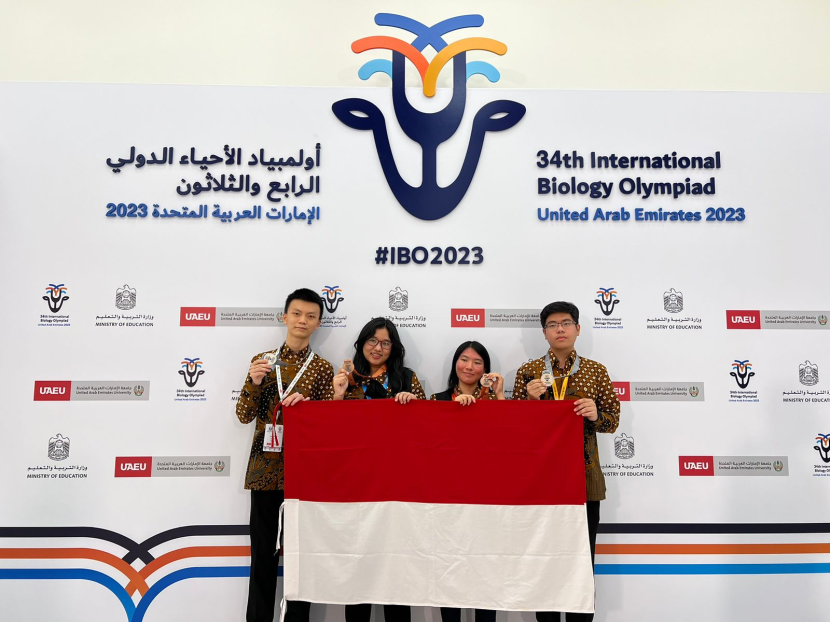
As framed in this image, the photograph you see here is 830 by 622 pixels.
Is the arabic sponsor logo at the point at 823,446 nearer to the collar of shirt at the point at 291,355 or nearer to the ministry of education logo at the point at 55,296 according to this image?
the collar of shirt at the point at 291,355

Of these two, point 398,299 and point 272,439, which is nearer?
point 272,439

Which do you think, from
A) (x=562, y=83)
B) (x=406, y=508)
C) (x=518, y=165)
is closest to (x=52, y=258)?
(x=406, y=508)

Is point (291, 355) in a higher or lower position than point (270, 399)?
higher

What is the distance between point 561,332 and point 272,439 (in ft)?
5.93

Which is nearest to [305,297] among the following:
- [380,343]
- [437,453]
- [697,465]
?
[380,343]

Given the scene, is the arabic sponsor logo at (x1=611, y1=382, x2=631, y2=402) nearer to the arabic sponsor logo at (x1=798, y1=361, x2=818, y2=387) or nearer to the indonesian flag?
the indonesian flag

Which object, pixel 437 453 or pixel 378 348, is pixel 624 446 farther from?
pixel 378 348

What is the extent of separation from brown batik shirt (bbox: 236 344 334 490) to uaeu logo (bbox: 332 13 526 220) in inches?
49.2

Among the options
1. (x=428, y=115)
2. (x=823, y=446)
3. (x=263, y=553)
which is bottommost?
(x=263, y=553)

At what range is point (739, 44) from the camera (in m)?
3.92

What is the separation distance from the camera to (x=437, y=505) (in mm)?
2736

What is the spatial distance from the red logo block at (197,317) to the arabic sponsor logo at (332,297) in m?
0.75

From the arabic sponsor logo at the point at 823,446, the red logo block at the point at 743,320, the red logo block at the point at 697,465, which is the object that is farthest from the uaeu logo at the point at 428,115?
the arabic sponsor logo at the point at 823,446

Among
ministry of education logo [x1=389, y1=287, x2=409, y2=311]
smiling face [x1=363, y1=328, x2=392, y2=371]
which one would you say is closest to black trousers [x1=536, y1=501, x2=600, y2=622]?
smiling face [x1=363, y1=328, x2=392, y2=371]
